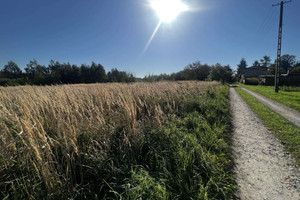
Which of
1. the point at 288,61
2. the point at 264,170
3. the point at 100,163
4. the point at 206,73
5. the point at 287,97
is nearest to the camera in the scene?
the point at 100,163

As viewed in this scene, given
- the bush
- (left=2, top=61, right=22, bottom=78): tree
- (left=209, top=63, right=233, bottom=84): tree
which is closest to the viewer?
the bush

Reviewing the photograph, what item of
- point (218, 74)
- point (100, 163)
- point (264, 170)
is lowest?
point (264, 170)

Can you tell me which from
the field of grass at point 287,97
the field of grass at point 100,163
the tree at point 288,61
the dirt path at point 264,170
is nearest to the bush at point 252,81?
the field of grass at point 287,97

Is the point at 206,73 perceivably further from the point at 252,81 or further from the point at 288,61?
the point at 288,61

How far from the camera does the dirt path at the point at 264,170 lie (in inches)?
72.3

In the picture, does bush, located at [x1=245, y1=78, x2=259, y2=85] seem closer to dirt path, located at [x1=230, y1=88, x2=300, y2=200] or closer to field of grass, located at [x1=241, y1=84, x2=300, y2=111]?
field of grass, located at [x1=241, y1=84, x2=300, y2=111]

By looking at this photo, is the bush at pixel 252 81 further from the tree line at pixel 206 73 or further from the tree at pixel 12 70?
the tree at pixel 12 70

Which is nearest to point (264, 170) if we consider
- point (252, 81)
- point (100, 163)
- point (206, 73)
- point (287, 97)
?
point (100, 163)

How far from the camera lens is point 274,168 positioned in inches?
92.3

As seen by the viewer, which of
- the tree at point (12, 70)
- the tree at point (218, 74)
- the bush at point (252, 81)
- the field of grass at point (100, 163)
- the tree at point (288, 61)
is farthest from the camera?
the tree at point (288, 61)

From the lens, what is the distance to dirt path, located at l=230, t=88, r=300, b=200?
1.84 m

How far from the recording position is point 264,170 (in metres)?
2.30

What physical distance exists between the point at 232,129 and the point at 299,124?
3.06 meters

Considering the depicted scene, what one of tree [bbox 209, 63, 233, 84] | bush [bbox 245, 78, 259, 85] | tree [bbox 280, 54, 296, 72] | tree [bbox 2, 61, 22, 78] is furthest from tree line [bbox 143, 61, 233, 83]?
tree [bbox 2, 61, 22, 78]
